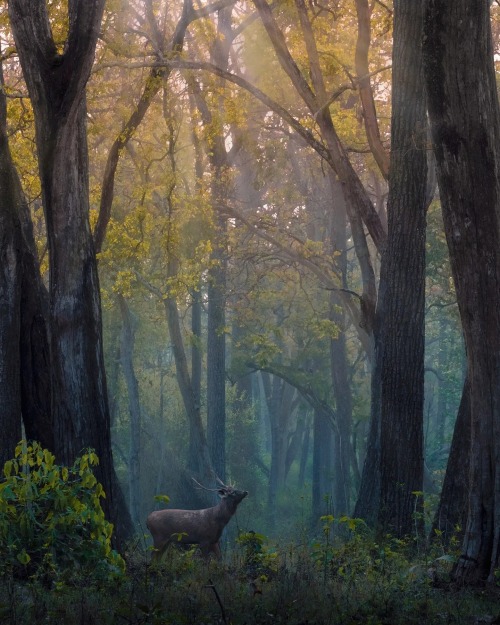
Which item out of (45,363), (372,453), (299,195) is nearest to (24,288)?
(45,363)

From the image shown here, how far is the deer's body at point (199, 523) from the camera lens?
14586mm

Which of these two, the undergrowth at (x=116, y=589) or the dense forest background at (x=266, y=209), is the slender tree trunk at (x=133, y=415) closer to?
the dense forest background at (x=266, y=209)

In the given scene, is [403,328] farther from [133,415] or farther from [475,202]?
[133,415]

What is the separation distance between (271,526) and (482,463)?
3274cm

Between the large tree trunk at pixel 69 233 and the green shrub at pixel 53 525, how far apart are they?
370cm

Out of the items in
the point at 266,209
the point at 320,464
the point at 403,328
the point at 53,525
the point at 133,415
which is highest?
the point at 266,209

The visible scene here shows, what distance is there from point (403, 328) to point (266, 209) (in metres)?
17.1

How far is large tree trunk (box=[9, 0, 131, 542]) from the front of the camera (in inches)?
425

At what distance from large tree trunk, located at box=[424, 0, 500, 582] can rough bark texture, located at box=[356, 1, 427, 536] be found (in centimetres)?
487

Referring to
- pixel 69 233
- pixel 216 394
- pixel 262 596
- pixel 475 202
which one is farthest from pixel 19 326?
pixel 216 394

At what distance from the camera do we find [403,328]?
559 inches

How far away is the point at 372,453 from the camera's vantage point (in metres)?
18.1

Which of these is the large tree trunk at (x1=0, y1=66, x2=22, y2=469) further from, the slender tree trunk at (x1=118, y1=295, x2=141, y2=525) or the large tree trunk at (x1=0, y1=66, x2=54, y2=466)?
the slender tree trunk at (x1=118, y1=295, x2=141, y2=525)

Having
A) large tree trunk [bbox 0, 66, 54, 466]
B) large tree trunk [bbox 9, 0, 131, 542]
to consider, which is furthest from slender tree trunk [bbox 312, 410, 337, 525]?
large tree trunk [bbox 9, 0, 131, 542]
